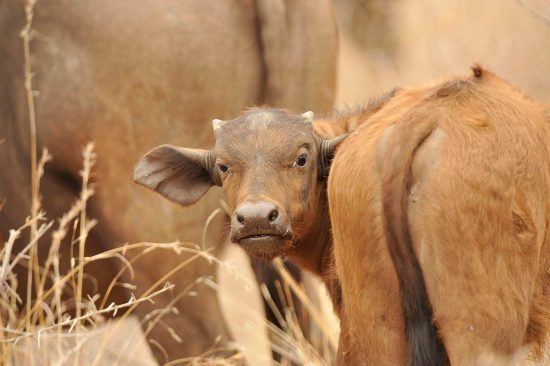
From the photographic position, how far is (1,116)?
6434mm

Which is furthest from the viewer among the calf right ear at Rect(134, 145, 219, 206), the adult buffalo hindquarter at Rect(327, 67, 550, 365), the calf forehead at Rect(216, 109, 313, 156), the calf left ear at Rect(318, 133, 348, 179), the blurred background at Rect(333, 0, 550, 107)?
the blurred background at Rect(333, 0, 550, 107)

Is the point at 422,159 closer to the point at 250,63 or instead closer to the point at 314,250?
the point at 314,250

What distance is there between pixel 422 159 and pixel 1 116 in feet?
10.9

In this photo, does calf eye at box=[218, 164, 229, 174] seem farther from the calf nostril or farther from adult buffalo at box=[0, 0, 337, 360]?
adult buffalo at box=[0, 0, 337, 360]

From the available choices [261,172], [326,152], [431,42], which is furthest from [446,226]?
[431,42]

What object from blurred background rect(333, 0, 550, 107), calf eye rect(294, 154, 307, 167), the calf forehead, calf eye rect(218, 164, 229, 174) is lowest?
blurred background rect(333, 0, 550, 107)

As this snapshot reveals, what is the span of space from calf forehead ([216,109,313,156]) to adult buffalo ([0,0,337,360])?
97cm

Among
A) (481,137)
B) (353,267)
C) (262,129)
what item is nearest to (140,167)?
(262,129)

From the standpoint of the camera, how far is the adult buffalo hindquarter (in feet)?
11.8

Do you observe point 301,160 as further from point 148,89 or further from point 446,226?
point 446,226

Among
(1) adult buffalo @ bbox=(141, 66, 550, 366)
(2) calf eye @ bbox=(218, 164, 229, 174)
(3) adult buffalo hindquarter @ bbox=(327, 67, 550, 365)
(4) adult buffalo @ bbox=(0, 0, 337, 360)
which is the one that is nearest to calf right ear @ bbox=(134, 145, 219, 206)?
(2) calf eye @ bbox=(218, 164, 229, 174)

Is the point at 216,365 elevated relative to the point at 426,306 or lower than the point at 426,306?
lower

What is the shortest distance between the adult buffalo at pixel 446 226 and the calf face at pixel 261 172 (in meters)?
0.64

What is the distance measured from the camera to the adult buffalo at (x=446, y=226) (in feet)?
11.8
